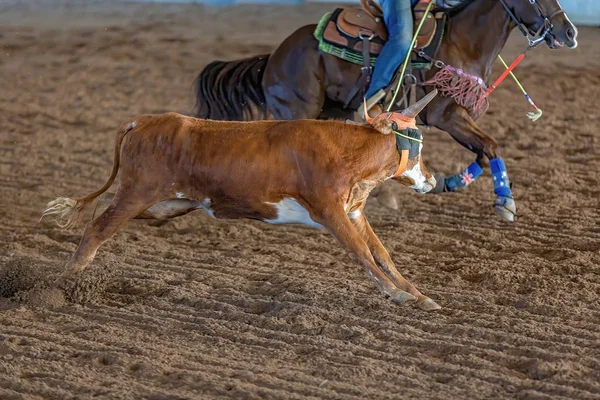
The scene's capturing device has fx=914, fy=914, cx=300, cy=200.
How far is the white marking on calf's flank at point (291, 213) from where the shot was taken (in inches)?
178

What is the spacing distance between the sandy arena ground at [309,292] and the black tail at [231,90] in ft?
3.04

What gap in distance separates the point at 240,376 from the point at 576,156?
4.80 m

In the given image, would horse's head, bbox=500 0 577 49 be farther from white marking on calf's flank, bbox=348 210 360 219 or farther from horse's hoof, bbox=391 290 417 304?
horse's hoof, bbox=391 290 417 304

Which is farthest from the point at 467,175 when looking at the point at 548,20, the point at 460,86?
the point at 548,20

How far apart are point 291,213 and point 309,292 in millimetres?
485

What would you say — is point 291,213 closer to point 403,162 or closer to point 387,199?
point 403,162

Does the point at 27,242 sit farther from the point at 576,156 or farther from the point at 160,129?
the point at 576,156

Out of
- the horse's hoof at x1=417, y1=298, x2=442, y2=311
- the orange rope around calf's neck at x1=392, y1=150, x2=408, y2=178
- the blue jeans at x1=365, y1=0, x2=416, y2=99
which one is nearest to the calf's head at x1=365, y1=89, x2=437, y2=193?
the orange rope around calf's neck at x1=392, y1=150, x2=408, y2=178

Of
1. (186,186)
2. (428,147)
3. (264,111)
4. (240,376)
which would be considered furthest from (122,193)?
(428,147)

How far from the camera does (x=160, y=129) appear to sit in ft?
15.2

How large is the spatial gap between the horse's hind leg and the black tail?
238 cm

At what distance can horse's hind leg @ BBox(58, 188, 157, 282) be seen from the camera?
461 centimetres

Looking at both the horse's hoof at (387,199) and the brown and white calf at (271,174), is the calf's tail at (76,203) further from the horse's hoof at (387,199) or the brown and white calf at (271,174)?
the horse's hoof at (387,199)

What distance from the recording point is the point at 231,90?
6.88 meters
